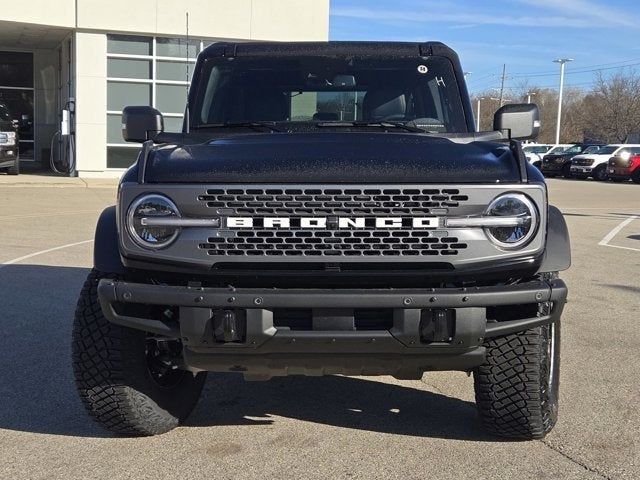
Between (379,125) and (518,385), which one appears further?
(379,125)

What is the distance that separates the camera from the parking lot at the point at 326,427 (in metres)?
3.46

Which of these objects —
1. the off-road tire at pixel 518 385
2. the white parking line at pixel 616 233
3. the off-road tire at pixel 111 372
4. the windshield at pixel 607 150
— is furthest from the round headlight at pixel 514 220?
the windshield at pixel 607 150

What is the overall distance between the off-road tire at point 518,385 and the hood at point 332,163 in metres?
0.78

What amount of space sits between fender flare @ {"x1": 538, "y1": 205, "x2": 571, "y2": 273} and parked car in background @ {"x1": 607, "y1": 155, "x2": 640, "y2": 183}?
102 feet

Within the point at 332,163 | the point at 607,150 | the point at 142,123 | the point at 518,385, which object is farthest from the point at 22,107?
the point at 518,385

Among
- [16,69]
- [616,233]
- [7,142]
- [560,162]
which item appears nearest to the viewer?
[616,233]

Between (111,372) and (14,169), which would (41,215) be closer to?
(14,169)

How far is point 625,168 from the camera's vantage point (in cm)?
3222

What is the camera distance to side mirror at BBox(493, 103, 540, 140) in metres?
4.27

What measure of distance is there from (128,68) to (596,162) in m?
22.1

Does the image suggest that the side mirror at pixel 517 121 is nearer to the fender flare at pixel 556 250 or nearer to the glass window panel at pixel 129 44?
the fender flare at pixel 556 250

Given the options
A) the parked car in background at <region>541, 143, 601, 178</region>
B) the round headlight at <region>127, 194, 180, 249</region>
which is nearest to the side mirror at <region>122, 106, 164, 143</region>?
the round headlight at <region>127, 194, 180, 249</region>

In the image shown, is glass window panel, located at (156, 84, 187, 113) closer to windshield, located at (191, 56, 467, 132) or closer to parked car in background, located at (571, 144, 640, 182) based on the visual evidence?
windshield, located at (191, 56, 467, 132)

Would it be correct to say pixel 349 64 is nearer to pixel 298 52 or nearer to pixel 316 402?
pixel 298 52
